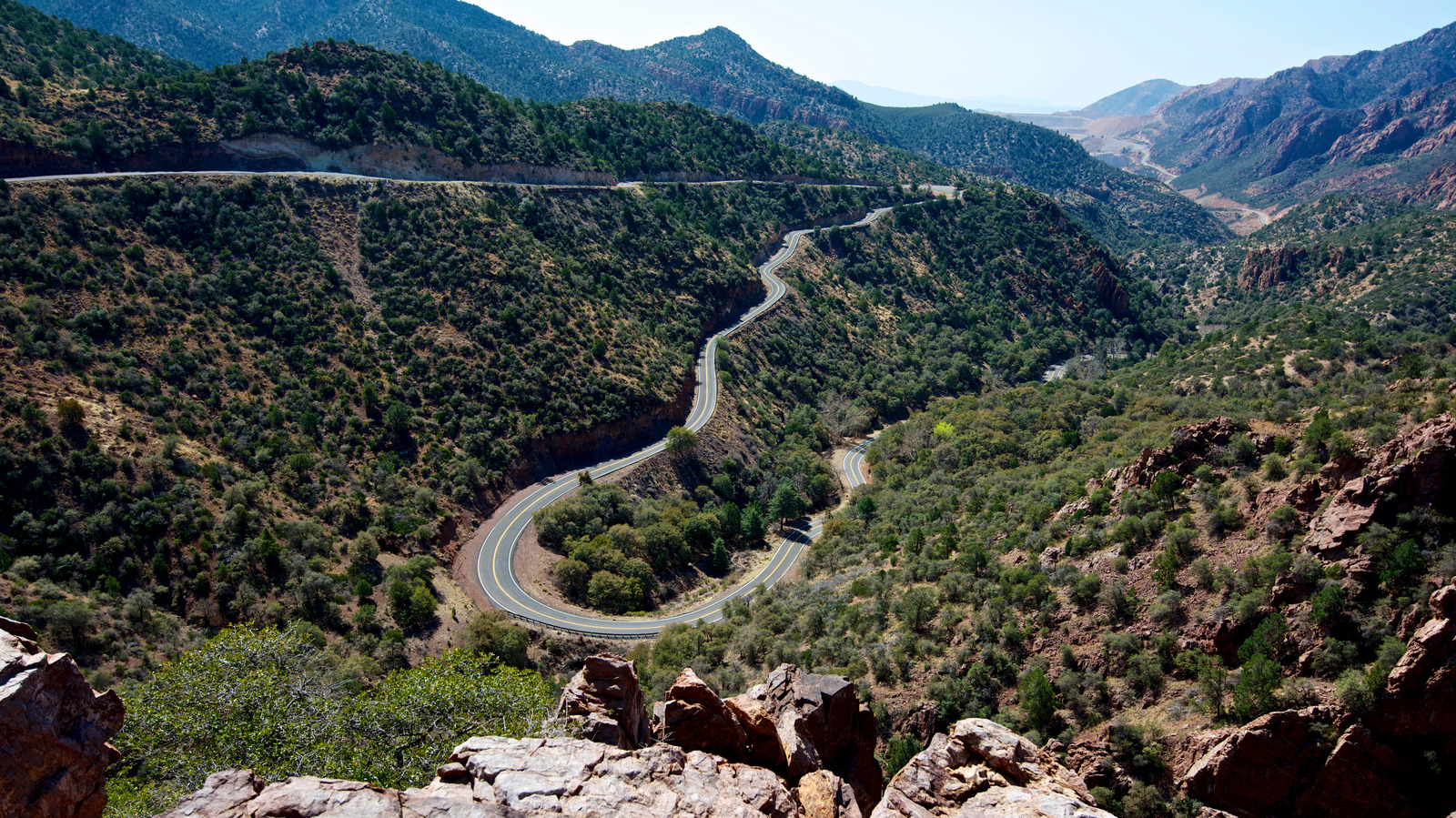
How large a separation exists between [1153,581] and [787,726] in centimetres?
1901

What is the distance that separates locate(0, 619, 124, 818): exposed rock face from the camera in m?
13.0

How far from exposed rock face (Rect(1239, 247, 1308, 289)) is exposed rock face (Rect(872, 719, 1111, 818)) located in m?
146

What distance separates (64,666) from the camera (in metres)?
14.7

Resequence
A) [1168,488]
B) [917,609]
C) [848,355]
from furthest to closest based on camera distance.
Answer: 1. [848,355]
2. [917,609]
3. [1168,488]

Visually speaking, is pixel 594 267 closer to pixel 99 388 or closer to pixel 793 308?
pixel 793 308

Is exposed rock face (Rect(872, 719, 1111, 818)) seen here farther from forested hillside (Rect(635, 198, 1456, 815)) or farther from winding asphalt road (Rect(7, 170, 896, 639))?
winding asphalt road (Rect(7, 170, 896, 639))

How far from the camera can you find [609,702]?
21094 millimetres

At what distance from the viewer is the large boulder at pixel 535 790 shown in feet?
44.7

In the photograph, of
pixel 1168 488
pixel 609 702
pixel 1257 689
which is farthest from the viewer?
pixel 1168 488

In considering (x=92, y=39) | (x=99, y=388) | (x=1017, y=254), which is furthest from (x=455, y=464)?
(x=1017, y=254)

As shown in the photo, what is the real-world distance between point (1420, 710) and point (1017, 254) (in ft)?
450

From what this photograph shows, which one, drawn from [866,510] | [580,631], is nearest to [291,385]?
[580,631]

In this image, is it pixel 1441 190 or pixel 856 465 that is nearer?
pixel 856 465

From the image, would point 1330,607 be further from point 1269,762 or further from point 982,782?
point 982,782
